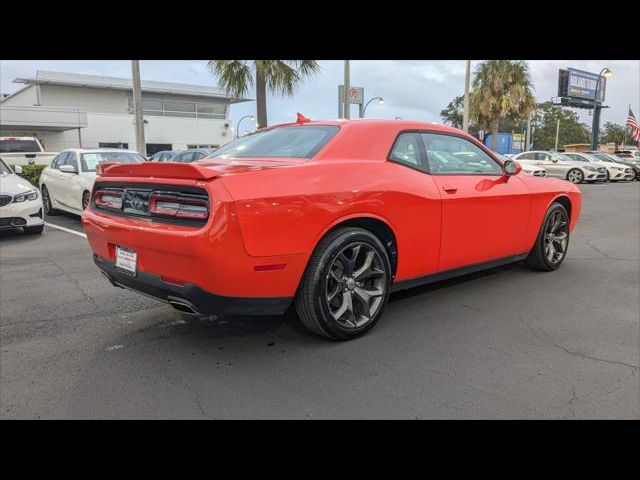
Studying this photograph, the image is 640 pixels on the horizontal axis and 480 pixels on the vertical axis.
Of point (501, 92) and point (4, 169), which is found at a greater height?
point (501, 92)

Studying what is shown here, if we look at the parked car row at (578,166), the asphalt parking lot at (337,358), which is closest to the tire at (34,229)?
the asphalt parking lot at (337,358)

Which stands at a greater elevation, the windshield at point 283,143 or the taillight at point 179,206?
the windshield at point 283,143

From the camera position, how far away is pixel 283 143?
3.93 m

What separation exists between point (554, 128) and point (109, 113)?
87.0m

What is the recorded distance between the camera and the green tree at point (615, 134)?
94.2 metres

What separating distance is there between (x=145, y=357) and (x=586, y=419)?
2.51m

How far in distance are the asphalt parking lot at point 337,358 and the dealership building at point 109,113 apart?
26574 millimetres

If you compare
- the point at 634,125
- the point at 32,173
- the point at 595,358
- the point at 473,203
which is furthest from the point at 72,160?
the point at 634,125

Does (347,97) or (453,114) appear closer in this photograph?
(347,97)

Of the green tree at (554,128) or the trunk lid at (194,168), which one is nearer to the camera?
the trunk lid at (194,168)

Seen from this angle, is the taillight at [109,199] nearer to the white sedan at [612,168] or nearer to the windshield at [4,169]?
the windshield at [4,169]

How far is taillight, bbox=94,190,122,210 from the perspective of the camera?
355 centimetres

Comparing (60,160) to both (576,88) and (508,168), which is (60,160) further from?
(576,88)

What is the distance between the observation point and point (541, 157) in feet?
78.0
